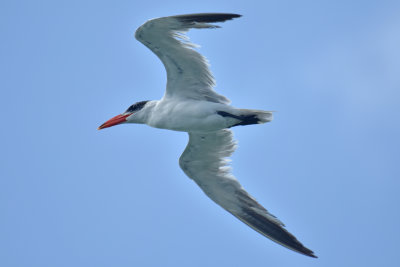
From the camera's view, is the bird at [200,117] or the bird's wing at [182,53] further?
the bird at [200,117]

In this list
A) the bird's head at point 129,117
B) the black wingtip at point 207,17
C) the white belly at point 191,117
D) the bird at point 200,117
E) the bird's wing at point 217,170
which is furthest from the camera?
the bird's wing at point 217,170

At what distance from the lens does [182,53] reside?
9492mm

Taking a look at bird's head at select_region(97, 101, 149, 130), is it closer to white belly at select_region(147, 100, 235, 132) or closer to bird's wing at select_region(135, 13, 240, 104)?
white belly at select_region(147, 100, 235, 132)

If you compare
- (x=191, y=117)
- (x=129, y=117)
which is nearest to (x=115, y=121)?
(x=129, y=117)

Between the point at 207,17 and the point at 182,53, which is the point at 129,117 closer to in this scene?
the point at 182,53

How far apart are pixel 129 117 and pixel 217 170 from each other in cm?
188

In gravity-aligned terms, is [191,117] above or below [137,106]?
below

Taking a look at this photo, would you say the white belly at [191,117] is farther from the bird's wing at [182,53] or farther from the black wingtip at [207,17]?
the black wingtip at [207,17]

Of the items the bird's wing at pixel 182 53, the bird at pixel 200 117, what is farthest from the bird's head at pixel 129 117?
the bird's wing at pixel 182 53

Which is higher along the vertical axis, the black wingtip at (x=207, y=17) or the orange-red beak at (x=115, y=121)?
the black wingtip at (x=207, y=17)

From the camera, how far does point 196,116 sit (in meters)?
9.81

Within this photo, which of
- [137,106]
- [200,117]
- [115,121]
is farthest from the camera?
[115,121]

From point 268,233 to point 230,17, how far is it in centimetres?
383

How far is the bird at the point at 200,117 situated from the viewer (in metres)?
9.16
